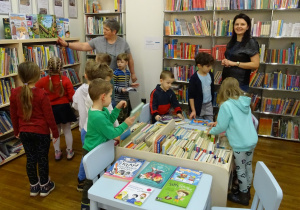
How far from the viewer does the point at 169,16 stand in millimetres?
4484

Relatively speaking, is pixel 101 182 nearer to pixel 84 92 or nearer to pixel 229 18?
pixel 84 92

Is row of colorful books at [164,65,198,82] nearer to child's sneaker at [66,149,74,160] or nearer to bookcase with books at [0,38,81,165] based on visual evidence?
bookcase with books at [0,38,81,165]

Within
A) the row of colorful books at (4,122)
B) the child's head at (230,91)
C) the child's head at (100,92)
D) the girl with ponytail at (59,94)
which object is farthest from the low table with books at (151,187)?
the row of colorful books at (4,122)

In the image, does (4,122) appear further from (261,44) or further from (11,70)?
(261,44)

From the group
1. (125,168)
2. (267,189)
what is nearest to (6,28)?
(125,168)

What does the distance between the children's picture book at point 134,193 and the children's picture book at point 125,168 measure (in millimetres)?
81

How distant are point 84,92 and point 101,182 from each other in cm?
116

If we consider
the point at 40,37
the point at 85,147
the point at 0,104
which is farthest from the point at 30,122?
the point at 40,37

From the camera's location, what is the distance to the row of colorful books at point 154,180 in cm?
142

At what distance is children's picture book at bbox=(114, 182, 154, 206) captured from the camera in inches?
55.1

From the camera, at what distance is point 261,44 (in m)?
4.02

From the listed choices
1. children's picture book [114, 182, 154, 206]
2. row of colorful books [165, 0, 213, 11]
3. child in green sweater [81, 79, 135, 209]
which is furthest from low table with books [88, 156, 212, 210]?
row of colorful books [165, 0, 213, 11]

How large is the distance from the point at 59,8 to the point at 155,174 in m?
3.88

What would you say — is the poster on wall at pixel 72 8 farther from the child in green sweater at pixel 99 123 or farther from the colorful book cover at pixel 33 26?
the child in green sweater at pixel 99 123
